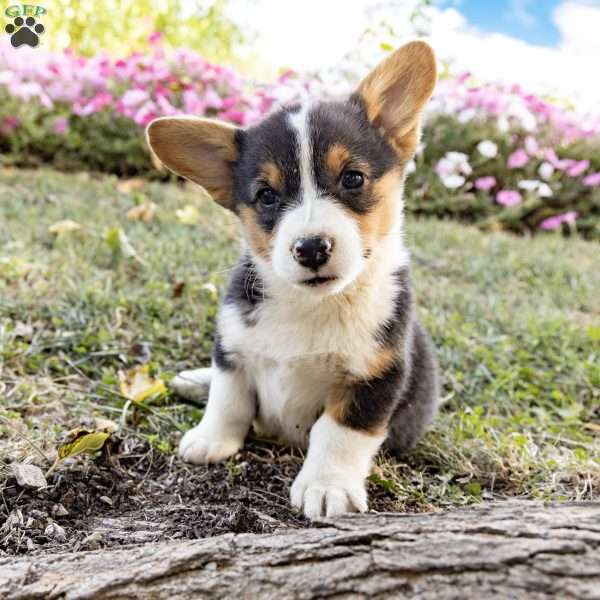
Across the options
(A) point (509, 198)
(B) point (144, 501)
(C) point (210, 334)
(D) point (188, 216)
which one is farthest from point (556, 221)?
(B) point (144, 501)

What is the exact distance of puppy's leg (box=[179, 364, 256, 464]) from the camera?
2.94 m

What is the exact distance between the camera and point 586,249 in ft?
23.3

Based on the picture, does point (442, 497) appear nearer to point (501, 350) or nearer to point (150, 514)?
point (150, 514)

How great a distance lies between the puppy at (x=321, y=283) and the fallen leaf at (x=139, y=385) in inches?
15.8

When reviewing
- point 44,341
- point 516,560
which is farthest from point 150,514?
point 44,341

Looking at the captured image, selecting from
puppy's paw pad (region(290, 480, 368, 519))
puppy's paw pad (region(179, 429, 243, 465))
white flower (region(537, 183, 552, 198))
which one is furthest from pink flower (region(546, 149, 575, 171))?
puppy's paw pad (region(290, 480, 368, 519))

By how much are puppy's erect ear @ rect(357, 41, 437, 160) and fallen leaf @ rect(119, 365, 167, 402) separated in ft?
4.88

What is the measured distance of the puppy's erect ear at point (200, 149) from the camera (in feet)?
9.91

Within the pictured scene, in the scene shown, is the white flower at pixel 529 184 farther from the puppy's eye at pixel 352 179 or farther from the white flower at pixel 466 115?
the puppy's eye at pixel 352 179

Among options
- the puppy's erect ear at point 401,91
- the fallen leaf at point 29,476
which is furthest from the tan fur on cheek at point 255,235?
the fallen leaf at point 29,476

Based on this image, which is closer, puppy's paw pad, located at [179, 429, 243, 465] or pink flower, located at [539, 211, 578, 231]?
puppy's paw pad, located at [179, 429, 243, 465]

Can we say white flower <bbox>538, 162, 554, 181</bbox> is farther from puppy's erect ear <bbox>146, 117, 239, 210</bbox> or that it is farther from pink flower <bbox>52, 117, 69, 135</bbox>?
puppy's erect ear <bbox>146, 117, 239, 210</bbox>

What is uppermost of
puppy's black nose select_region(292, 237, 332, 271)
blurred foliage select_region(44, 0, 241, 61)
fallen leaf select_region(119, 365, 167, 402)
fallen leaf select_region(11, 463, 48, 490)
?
blurred foliage select_region(44, 0, 241, 61)

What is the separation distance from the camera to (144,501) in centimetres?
267
